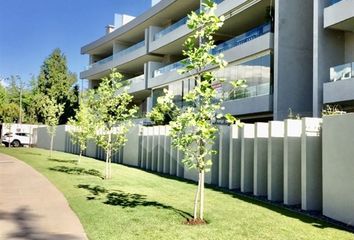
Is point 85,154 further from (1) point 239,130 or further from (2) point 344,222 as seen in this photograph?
(2) point 344,222

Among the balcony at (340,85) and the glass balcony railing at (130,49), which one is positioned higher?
the glass balcony railing at (130,49)

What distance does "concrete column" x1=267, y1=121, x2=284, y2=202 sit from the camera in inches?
473

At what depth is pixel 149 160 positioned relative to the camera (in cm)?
2277

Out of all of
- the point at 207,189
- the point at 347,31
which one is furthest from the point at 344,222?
the point at 347,31

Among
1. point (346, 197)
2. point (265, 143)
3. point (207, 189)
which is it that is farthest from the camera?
point (207, 189)

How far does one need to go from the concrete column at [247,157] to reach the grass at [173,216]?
0.88 m

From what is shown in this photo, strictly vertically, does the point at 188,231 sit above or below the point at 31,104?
below

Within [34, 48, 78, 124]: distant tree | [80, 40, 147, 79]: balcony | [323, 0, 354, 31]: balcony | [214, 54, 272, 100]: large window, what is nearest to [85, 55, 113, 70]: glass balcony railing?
[80, 40, 147, 79]: balcony

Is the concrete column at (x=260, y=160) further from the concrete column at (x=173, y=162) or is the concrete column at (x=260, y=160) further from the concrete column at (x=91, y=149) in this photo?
the concrete column at (x=91, y=149)

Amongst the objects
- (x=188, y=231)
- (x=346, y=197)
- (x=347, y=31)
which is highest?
(x=347, y=31)

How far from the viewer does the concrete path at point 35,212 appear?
7.98 m

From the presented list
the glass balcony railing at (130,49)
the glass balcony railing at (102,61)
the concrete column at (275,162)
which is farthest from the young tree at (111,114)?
the glass balcony railing at (102,61)

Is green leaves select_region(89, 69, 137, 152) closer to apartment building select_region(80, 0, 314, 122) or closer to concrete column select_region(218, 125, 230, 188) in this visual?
concrete column select_region(218, 125, 230, 188)

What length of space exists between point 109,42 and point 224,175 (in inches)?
1381
